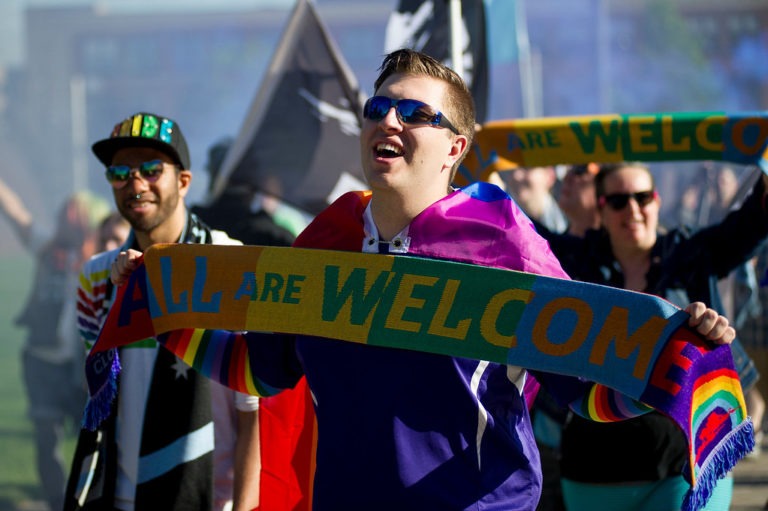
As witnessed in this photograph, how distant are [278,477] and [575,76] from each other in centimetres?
2399

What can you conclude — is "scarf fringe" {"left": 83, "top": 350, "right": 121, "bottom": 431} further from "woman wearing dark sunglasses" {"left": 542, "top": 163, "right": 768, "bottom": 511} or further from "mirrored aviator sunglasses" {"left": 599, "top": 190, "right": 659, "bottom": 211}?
"mirrored aviator sunglasses" {"left": 599, "top": 190, "right": 659, "bottom": 211}

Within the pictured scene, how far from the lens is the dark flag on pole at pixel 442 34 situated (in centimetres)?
A: 655

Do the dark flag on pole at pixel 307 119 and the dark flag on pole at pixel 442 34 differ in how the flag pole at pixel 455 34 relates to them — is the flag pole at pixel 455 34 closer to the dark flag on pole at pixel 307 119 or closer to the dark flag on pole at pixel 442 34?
the dark flag on pole at pixel 442 34

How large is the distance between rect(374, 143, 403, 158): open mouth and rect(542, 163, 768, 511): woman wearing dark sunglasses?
1.90 metres

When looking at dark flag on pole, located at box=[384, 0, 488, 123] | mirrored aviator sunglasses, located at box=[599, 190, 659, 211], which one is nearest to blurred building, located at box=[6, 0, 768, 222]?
dark flag on pole, located at box=[384, 0, 488, 123]

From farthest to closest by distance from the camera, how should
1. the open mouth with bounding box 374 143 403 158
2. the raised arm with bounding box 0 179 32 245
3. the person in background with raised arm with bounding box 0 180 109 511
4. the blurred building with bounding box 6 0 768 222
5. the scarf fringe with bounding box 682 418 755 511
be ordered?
the blurred building with bounding box 6 0 768 222, the person in background with raised arm with bounding box 0 180 109 511, the raised arm with bounding box 0 179 32 245, the open mouth with bounding box 374 143 403 158, the scarf fringe with bounding box 682 418 755 511

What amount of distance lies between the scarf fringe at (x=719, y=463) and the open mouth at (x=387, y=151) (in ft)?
3.23

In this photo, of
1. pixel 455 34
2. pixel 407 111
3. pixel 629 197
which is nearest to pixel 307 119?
pixel 455 34

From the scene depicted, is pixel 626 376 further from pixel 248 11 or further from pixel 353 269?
pixel 248 11

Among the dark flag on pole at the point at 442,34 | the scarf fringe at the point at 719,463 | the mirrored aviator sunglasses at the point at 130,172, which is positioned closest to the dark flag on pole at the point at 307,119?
the dark flag on pole at the point at 442,34

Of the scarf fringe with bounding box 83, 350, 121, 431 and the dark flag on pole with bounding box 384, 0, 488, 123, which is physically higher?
the dark flag on pole with bounding box 384, 0, 488, 123

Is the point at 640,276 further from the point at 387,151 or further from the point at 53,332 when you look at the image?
the point at 53,332

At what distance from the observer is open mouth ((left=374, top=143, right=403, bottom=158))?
270cm

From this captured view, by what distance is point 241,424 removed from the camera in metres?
3.75
